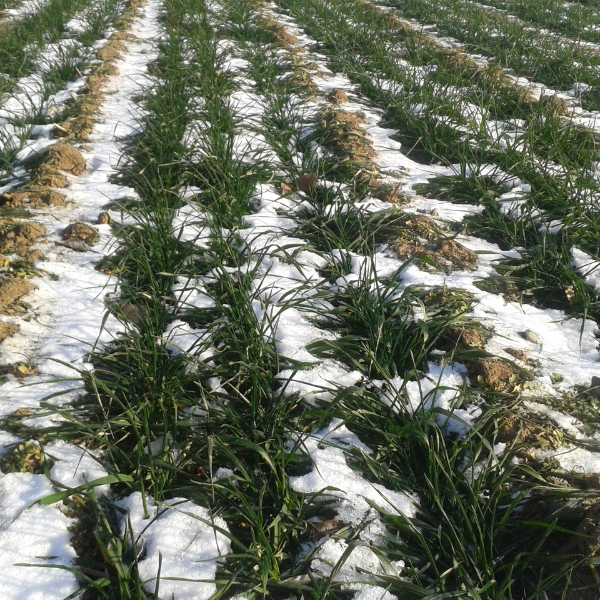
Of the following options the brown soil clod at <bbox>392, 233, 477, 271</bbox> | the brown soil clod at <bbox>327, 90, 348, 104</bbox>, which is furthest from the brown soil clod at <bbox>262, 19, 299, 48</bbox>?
the brown soil clod at <bbox>392, 233, 477, 271</bbox>

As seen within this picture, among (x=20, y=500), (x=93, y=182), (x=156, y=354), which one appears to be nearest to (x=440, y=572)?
(x=156, y=354)

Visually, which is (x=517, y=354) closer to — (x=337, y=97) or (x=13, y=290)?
(x=13, y=290)

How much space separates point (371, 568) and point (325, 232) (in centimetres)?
178

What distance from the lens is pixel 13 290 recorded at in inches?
92.6

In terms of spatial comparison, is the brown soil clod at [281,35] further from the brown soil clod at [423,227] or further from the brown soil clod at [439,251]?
the brown soil clod at [439,251]

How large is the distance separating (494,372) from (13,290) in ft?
6.95

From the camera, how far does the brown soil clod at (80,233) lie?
9.20ft

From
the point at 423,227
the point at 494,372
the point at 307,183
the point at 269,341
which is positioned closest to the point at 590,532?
the point at 494,372

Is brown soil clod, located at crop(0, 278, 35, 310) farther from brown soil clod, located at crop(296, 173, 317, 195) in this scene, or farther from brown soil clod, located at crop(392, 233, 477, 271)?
brown soil clod, located at crop(392, 233, 477, 271)

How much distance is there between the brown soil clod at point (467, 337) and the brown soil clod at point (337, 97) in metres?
3.08

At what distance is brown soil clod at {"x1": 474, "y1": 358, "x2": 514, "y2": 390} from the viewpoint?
204cm

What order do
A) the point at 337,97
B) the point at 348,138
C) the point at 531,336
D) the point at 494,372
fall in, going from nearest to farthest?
the point at 494,372 < the point at 531,336 < the point at 348,138 < the point at 337,97

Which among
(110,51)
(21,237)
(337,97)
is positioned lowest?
(21,237)

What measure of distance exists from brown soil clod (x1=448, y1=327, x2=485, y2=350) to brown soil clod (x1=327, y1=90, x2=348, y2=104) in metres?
3.08
